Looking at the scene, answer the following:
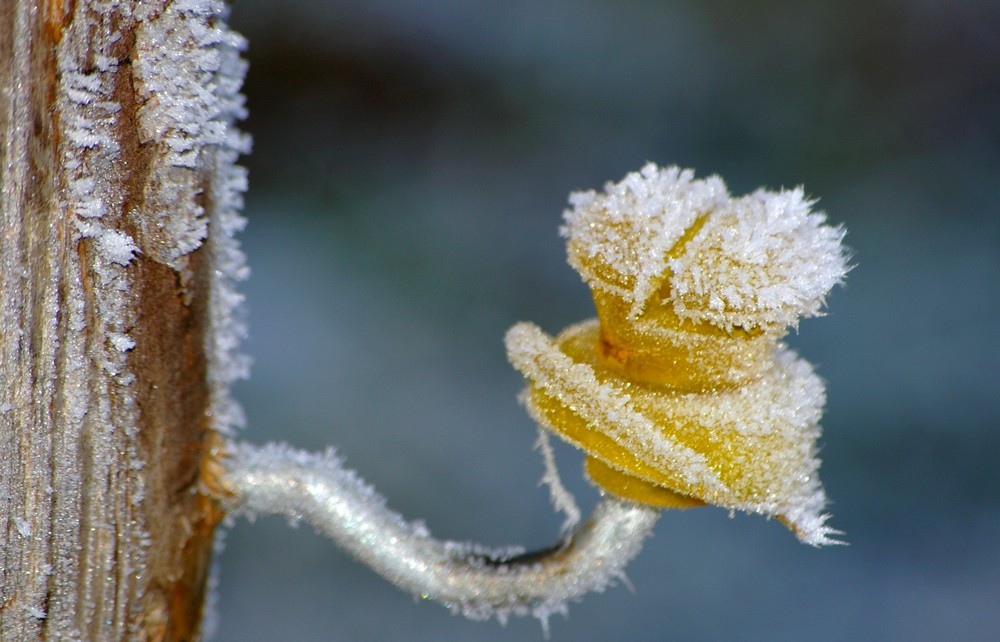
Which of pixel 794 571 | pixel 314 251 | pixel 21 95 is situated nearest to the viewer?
pixel 21 95

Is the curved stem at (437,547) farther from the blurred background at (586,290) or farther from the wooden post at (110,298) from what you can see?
the blurred background at (586,290)

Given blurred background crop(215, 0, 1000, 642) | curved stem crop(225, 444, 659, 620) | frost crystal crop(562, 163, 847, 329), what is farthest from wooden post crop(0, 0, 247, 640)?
blurred background crop(215, 0, 1000, 642)

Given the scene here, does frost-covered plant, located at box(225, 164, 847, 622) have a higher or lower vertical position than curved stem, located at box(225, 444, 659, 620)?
higher

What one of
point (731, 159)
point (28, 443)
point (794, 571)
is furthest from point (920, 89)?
point (28, 443)

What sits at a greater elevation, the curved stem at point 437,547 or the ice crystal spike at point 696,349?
the ice crystal spike at point 696,349

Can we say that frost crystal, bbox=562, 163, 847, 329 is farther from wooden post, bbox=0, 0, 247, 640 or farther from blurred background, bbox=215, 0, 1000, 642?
blurred background, bbox=215, 0, 1000, 642

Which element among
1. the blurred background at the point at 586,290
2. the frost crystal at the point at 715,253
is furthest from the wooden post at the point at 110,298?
the blurred background at the point at 586,290

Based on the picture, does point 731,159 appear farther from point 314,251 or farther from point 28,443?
point 28,443
